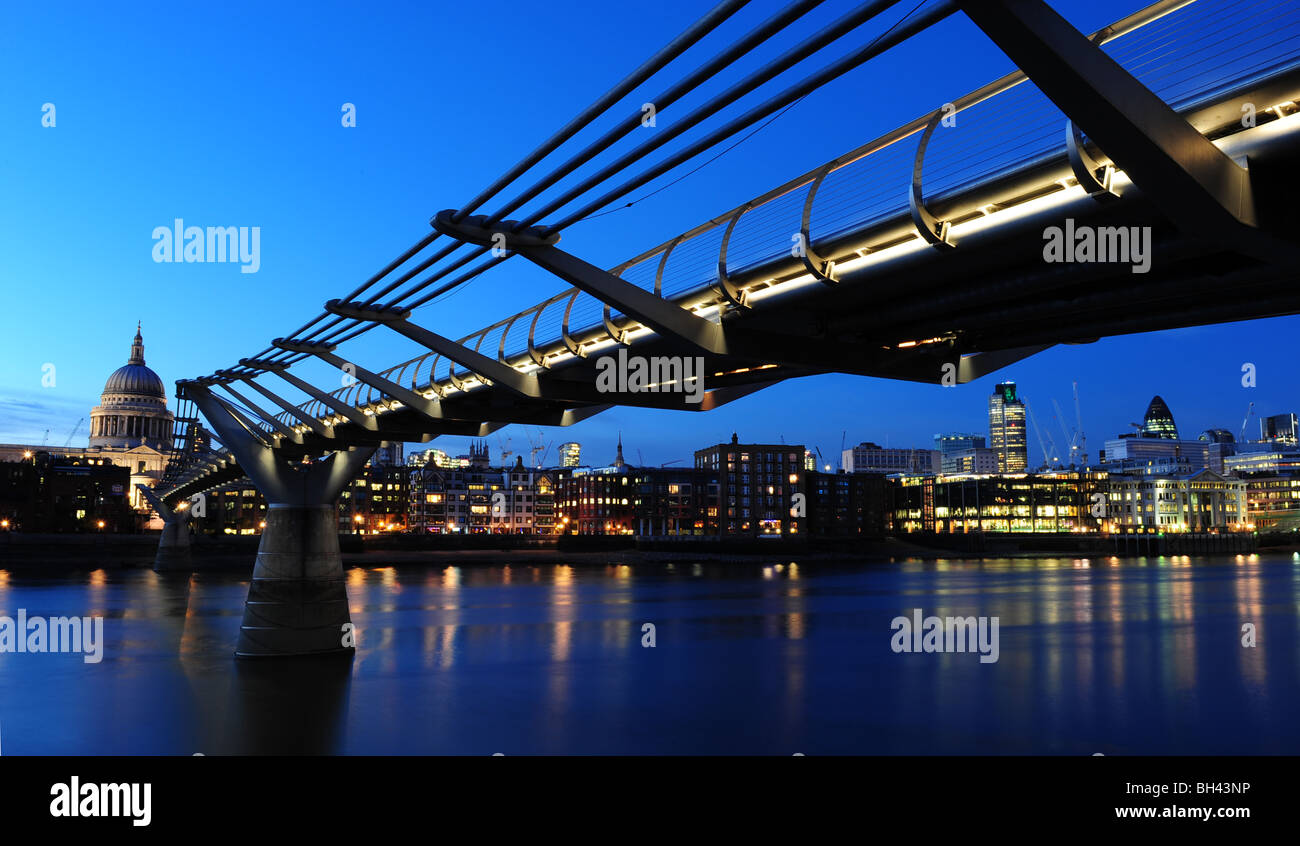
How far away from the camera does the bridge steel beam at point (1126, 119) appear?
739 centimetres

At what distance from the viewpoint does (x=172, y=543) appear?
347 feet

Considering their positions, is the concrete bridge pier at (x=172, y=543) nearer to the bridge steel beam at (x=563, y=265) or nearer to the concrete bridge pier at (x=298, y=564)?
the concrete bridge pier at (x=298, y=564)

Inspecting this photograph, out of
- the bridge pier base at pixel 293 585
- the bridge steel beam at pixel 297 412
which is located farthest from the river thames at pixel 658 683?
the bridge steel beam at pixel 297 412

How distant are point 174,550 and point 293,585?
264 ft

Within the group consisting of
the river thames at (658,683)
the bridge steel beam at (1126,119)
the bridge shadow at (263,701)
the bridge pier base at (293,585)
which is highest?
the bridge steel beam at (1126,119)

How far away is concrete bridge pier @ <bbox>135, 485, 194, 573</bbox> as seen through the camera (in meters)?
104

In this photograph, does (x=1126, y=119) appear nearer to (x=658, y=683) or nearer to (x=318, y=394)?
(x=318, y=394)

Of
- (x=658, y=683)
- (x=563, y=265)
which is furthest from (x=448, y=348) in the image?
(x=658, y=683)

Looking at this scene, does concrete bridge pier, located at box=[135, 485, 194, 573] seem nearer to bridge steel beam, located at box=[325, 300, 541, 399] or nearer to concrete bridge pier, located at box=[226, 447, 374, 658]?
concrete bridge pier, located at box=[226, 447, 374, 658]

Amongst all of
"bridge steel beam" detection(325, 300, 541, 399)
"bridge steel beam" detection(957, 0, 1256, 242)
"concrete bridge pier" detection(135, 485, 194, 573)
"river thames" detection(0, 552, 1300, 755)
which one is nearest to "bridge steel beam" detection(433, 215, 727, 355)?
"bridge steel beam" detection(325, 300, 541, 399)

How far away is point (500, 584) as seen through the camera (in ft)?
322

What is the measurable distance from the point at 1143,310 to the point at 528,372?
558 inches

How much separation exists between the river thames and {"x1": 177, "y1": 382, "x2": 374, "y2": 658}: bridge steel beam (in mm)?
1205
